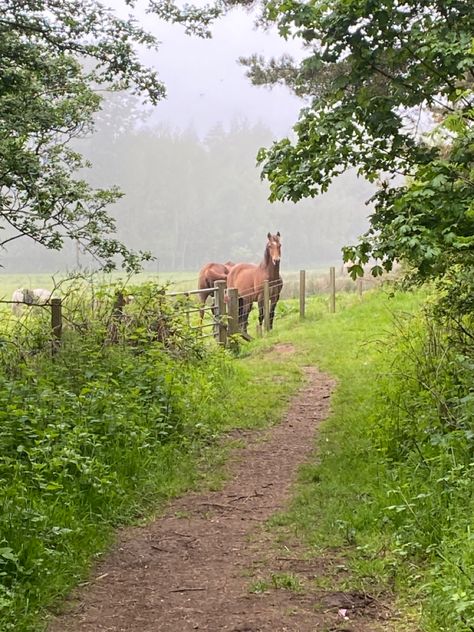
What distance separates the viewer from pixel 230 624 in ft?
11.6

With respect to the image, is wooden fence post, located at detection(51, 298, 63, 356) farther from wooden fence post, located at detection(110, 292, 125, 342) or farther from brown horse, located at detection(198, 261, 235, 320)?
brown horse, located at detection(198, 261, 235, 320)

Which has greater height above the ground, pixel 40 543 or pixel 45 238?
pixel 45 238

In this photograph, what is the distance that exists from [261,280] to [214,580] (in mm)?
13023

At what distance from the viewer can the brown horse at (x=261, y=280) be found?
1633 centimetres

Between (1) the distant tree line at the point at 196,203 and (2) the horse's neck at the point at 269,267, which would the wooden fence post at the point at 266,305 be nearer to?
(2) the horse's neck at the point at 269,267

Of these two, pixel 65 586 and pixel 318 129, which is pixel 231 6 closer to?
pixel 318 129

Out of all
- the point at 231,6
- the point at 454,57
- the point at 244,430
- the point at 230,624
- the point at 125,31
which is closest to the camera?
the point at 230,624

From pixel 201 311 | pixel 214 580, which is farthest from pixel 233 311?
pixel 214 580

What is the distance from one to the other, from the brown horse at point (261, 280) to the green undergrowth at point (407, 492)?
8.26 meters

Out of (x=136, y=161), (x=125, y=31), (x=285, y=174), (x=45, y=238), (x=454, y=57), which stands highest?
(x=136, y=161)

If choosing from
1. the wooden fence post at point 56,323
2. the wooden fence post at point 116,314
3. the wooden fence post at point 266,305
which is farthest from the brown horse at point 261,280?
the wooden fence post at point 56,323

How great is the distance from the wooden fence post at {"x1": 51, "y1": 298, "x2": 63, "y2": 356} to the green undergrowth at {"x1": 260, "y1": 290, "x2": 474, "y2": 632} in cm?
340

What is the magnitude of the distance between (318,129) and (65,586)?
440 centimetres

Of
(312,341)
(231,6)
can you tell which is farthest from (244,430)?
(231,6)
